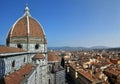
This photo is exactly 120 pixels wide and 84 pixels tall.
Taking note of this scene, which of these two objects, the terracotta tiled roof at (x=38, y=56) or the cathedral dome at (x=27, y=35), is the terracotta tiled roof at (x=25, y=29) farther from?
the terracotta tiled roof at (x=38, y=56)

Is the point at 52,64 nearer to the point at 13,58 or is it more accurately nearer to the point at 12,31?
the point at 12,31

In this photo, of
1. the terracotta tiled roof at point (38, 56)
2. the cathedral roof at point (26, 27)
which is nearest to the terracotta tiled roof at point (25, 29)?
the cathedral roof at point (26, 27)

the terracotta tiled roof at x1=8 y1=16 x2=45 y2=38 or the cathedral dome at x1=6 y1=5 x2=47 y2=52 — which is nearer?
the cathedral dome at x1=6 y1=5 x2=47 y2=52

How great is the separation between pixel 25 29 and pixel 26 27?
378mm

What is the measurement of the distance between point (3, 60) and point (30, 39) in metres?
15.3

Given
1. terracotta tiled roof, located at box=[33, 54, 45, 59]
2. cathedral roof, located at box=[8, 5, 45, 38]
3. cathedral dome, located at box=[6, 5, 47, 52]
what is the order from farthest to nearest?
cathedral roof, located at box=[8, 5, 45, 38]
cathedral dome, located at box=[6, 5, 47, 52]
terracotta tiled roof, located at box=[33, 54, 45, 59]

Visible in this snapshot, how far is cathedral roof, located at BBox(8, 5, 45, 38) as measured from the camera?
34.6m

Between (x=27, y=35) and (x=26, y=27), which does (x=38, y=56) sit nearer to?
(x=27, y=35)

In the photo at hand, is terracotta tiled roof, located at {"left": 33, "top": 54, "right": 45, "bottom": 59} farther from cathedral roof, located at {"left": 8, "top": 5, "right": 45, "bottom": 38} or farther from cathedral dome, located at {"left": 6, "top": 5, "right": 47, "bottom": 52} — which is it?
cathedral roof, located at {"left": 8, "top": 5, "right": 45, "bottom": 38}

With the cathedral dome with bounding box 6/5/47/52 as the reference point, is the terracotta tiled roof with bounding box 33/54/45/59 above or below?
below

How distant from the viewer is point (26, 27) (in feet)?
114

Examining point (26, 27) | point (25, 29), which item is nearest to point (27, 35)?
point (25, 29)

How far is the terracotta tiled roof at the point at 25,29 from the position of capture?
3459 centimetres

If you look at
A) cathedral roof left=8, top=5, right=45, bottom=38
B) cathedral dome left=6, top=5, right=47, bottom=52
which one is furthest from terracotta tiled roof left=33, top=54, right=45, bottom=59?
cathedral roof left=8, top=5, right=45, bottom=38
